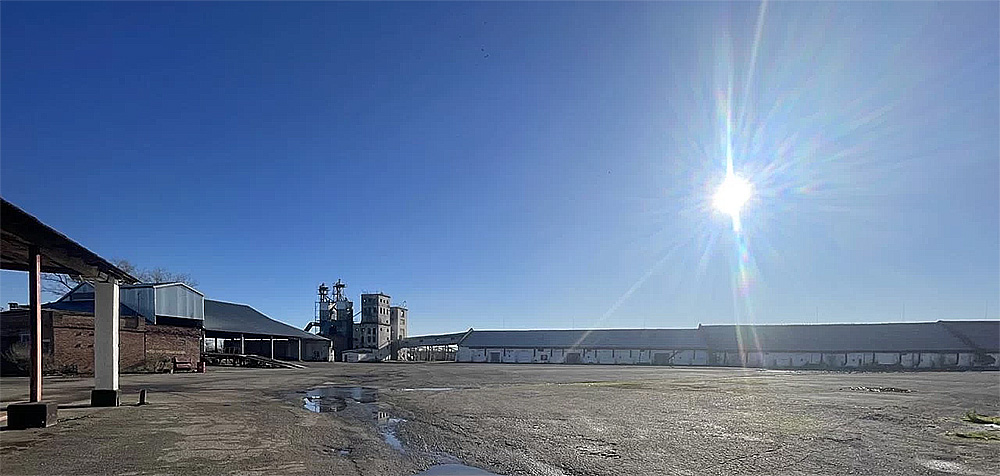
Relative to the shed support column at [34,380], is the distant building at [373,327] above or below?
below

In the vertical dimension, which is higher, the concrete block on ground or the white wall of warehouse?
the concrete block on ground

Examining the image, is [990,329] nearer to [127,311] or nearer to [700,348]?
[700,348]

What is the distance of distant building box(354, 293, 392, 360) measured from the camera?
79.5m

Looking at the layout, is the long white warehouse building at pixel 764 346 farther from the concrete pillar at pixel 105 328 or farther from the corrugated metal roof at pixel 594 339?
the concrete pillar at pixel 105 328

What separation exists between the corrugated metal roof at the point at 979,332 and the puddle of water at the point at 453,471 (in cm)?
7375

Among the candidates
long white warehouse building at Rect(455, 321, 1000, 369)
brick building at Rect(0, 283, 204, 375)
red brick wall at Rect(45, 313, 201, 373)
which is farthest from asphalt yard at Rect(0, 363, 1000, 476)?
long white warehouse building at Rect(455, 321, 1000, 369)

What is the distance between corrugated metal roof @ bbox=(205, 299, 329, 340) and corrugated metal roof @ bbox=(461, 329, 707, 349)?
23322mm

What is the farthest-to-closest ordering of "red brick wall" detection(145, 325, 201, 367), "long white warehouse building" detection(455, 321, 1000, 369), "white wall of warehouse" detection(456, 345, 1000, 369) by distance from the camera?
"long white warehouse building" detection(455, 321, 1000, 369), "white wall of warehouse" detection(456, 345, 1000, 369), "red brick wall" detection(145, 325, 201, 367)

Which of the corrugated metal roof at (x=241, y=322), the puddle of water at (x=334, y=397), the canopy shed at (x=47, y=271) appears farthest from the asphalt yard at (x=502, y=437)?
the corrugated metal roof at (x=241, y=322)

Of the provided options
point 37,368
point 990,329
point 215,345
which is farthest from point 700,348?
point 37,368

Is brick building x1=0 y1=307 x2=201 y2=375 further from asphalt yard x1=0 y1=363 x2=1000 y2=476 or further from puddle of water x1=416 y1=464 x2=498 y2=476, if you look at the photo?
puddle of water x1=416 y1=464 x2=498 y2=476

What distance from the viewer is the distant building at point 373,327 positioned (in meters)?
79.5

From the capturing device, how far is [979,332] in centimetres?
6894

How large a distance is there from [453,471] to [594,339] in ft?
235
